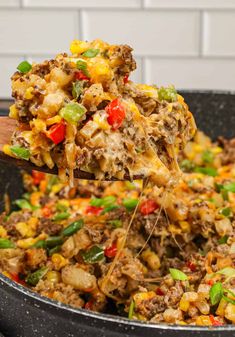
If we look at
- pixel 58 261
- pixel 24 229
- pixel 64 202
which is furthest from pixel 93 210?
pixel 58 261

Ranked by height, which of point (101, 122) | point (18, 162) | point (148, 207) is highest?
point (101, 122)

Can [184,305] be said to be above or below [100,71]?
below

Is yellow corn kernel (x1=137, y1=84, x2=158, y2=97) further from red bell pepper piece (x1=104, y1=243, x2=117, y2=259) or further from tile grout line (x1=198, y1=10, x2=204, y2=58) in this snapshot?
tile grout line (x1=198, y1=10, x2=204, y2=58)

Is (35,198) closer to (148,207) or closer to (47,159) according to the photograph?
(148,207)

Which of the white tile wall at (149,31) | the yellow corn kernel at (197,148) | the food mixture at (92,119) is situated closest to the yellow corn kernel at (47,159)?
the food mixture at (92,119)

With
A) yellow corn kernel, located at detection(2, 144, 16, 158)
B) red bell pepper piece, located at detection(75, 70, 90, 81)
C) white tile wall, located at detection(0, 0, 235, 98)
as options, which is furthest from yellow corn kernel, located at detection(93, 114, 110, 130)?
white tile wall, located at detection(0, 0, 235, 98)

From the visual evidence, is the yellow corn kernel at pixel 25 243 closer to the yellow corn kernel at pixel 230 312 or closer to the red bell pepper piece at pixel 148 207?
the red bell pepper piece at pixel 148 207

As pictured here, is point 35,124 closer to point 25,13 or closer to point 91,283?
point 91,283
